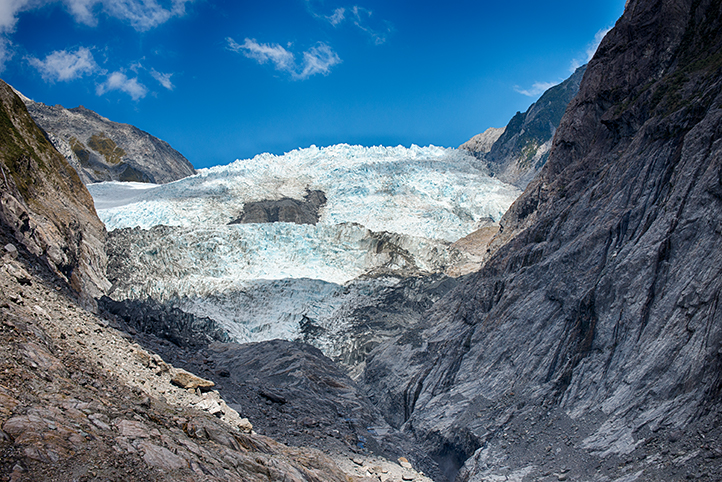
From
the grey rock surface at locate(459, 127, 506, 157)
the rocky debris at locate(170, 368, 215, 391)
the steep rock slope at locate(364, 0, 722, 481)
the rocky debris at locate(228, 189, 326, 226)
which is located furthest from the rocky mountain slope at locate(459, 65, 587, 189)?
the rocky debris at locate(170, 368, 215, 391)

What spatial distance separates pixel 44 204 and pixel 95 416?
18810 millimetres

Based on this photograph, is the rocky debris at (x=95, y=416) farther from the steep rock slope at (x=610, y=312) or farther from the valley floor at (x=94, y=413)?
the steep rock slope at (x=610, y=312)

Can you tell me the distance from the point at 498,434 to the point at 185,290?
26.7 meters

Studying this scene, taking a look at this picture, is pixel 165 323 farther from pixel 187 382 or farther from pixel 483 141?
pixel 483 141

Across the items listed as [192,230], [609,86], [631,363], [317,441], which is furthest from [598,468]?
[192,230]

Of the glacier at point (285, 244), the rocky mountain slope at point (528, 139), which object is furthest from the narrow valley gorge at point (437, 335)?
the rocky mountain slope at point (528, 139)

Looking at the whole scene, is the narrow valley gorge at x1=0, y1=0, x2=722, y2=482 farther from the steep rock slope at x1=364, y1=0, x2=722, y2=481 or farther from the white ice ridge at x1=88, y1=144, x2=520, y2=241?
the white ice ridge at x1=88, y1=144, x2=520, y2=241

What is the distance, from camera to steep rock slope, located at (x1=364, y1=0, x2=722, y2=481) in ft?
36.0

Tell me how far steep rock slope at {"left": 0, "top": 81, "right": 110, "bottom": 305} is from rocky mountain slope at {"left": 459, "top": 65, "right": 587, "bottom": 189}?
6156cm

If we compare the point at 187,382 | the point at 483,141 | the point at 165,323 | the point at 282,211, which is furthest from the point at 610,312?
the point at 483,141

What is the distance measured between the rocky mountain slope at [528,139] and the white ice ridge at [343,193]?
5967 mm

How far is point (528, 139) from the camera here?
82500 millimetres

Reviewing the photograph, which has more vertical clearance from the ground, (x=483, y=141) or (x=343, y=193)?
(x=483, y=141)

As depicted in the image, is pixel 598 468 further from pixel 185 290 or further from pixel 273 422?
pixel 185 290
